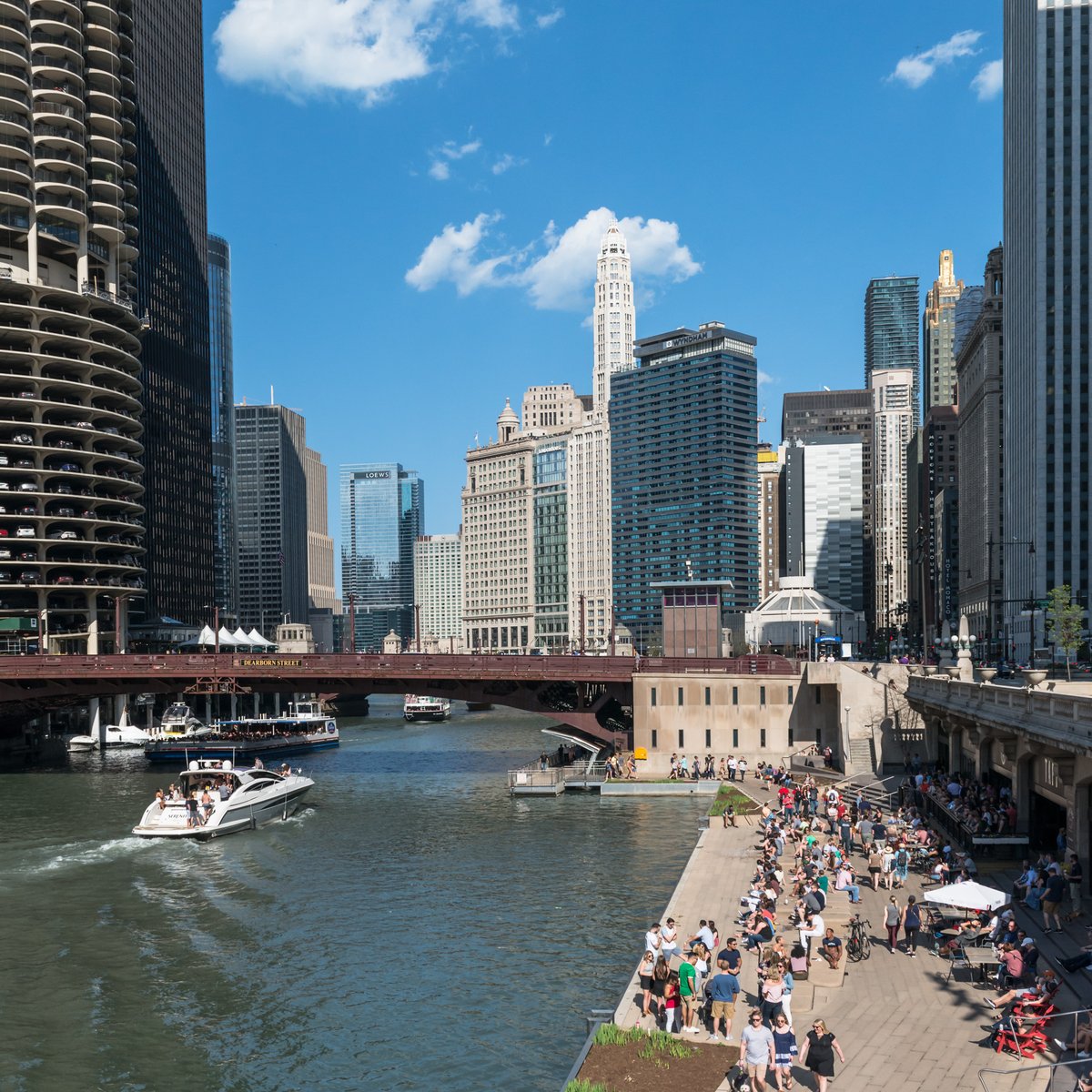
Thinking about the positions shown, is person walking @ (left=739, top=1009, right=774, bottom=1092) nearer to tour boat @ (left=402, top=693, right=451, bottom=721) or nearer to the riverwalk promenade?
the riverwalk promenade

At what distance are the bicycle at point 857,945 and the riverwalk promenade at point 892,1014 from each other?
0.31 m

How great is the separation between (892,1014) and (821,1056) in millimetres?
5818

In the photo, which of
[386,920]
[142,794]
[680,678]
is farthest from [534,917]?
[142,794]

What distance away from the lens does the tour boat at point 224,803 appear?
61781mm

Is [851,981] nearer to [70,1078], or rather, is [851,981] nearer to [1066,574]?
[70,1078]

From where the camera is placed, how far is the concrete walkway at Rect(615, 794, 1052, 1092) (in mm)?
23908

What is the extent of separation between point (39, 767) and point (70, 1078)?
7826 cm

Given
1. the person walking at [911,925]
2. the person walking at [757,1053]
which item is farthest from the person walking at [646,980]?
the person walking at [911,925]

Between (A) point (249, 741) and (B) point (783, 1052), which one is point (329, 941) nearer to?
(B) point (783, 1052)

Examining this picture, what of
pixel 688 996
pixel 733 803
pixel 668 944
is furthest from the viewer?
pixel 733 803

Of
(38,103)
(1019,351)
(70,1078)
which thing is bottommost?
(70,1078)

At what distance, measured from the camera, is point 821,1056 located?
76.3 feet

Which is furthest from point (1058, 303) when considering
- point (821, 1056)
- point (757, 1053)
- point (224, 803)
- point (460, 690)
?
point (757, 1053)

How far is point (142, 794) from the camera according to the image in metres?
80.1
